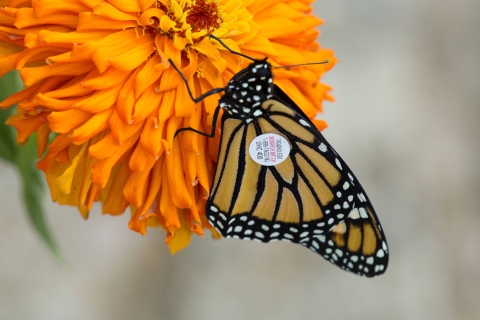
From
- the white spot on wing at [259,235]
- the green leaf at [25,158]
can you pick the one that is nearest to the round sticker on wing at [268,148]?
the white spot on wing at [259,235]

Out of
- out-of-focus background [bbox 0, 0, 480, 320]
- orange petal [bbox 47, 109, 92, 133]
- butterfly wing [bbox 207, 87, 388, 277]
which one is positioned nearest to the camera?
orange petal [bbox 47, 109, 92, 133]

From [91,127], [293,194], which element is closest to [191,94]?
[91,127]

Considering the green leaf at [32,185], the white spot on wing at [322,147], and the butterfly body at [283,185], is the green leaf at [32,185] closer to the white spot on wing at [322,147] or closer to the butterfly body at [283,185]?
the butterfly body at [283,185]

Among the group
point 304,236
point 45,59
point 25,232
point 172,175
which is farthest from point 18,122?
point 25,232

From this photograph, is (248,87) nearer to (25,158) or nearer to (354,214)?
(354,214)

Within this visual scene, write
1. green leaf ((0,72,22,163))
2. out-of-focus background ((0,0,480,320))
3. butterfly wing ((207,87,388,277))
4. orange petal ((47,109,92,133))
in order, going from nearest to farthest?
orange petal ((47,109,92,133)), butterfly wing ((207,87,388,277)), green leaf ((0,72,22,163)), out-of-focus background ((0,0,480,320))

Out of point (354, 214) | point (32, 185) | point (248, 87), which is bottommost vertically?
point (32, 185)

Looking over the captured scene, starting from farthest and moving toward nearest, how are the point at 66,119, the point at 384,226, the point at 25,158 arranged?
the point at 384,226 < the point at 25,158 < the point at 66,119

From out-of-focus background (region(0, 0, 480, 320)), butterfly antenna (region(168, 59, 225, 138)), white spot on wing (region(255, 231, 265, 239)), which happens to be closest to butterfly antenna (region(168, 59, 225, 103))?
butterfly antenna (region(168, 59, 225, 138))

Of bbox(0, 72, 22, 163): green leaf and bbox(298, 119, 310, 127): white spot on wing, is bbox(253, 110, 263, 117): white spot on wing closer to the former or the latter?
bbox(298, 119, 310, 127): white spot on wing
